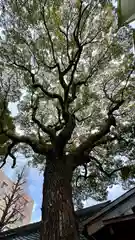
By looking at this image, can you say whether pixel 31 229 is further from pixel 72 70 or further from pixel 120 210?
pixel 72 70

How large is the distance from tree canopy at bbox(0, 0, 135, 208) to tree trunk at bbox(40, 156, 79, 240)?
2.74 meters

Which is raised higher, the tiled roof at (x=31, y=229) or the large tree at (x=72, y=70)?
the large tree at (x=72, y=70)

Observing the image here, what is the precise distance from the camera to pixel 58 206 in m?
4.11

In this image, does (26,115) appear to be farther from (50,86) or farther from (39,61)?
(39,61)

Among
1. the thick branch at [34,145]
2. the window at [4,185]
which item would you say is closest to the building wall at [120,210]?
the thick branch at [34,145]

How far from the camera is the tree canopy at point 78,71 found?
316 inches

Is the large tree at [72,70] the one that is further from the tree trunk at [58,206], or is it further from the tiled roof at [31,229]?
the tree trunk at [58,206]

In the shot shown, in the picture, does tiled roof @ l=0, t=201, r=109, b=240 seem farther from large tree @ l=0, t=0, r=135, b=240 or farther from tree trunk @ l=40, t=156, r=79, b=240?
tree trunk @ l=40, t=156, r=79, b=240

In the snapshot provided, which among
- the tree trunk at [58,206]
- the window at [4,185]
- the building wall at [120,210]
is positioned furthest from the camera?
the window at [4,185]

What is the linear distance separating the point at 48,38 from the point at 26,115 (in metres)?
3.20

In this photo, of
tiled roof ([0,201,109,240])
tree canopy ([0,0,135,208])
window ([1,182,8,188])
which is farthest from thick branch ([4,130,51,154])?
window ([1,182,8,188])

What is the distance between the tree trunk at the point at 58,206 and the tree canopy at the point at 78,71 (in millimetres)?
2738

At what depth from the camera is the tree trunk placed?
3.67m

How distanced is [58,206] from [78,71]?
6.20m
